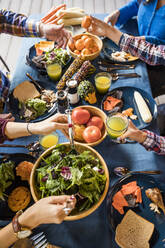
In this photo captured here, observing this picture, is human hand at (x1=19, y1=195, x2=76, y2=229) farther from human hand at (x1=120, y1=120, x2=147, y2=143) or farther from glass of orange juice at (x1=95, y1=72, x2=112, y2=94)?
glass of orange juice at (x1=95, y1=72, x2=112, y2=94)

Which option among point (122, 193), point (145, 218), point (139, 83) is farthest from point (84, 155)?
point (139, 83)

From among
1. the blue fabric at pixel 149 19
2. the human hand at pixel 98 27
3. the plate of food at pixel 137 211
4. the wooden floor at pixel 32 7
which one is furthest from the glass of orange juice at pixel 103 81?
the wooden floor at pixel 32 7

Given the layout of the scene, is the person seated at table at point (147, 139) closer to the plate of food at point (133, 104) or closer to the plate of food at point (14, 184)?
→ the plate of food at point (133, 104)

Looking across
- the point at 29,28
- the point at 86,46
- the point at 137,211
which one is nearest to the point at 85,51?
the point at 86,46

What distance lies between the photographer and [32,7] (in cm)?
360

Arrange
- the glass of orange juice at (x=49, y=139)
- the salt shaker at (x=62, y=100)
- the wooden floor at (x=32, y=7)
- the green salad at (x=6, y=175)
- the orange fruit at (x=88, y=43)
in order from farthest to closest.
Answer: the wooden floor at (x=32, y=7), the orange fruit at (x=88, y=43), the salt shaker at (x=62, y=100), the glass of orange juice at (x=49, y=139), the green salad at (x=6, y=175)

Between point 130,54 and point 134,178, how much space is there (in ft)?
3.98

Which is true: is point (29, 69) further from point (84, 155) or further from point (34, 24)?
point (84, 155)

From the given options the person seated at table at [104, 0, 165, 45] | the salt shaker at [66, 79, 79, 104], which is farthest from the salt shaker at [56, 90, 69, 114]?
the person seated at table at [104, 0, 165, 45]

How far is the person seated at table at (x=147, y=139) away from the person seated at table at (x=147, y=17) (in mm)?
1099

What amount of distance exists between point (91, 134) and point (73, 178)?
39cm

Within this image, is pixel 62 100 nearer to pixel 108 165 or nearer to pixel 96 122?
pixel 96 122

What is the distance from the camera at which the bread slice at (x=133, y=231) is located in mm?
930

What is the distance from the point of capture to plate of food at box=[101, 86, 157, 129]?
1.40 meters
